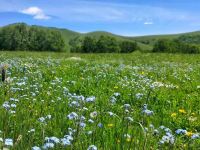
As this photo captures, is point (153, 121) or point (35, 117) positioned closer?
point (35, 117)

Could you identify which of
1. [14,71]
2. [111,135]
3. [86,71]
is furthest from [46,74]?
[111,135]

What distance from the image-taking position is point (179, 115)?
845cm

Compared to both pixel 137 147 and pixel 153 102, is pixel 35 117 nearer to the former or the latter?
pixel 137 147

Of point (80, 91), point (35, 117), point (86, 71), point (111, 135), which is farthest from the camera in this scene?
point (86, 71)

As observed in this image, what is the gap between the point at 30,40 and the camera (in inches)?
6467

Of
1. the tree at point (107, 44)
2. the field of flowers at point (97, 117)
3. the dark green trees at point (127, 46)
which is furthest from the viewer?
the dark green trees at point (127, 46)

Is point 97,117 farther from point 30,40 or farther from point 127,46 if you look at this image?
point 30,40

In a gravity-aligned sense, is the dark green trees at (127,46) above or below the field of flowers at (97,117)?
below

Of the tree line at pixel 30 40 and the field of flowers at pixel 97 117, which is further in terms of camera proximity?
the tree line at pixel 30 40

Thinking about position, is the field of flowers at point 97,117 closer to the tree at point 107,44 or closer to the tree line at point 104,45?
the tree line at point 104,45

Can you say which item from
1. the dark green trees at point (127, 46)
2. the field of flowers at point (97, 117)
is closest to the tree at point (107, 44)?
the dark green trees at point (127, 46)

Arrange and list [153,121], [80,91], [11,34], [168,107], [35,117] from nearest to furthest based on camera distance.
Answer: [35,117], [153,121], [168,107], [80,91], [11,34]

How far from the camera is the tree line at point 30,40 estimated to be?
15988cm

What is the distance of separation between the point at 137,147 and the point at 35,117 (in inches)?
100
